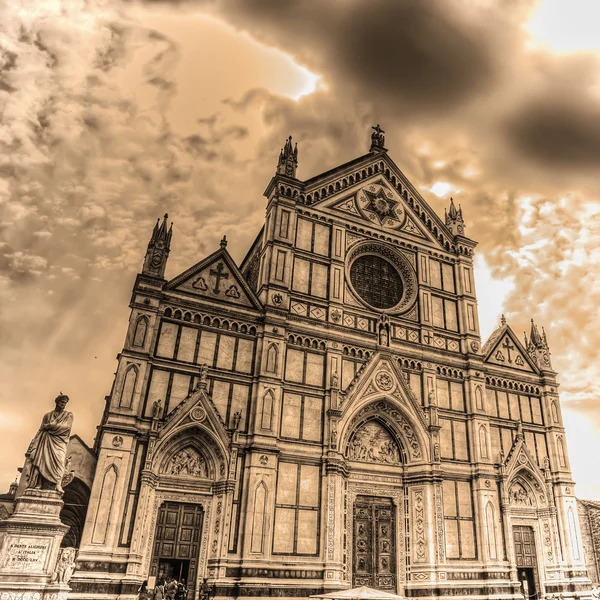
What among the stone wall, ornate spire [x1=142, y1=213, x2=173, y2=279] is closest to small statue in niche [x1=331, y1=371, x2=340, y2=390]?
ornate spire [x1=142, y1=213, x2=173, y2=279]

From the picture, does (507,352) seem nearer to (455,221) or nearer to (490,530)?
(455,221)

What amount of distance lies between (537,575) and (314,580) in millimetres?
11585

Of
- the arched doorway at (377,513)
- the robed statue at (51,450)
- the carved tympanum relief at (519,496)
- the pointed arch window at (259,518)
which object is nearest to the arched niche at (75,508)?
the robed statue at (51,450)

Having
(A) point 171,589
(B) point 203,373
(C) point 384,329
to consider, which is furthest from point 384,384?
(A) point 171,589

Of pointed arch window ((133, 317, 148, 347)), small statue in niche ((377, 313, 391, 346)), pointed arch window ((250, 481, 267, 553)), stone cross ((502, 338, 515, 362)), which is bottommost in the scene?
pointed arch window ((250, 481, 267, 553))

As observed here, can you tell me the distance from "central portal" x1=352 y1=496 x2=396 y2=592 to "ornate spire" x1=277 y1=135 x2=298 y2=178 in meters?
15.9

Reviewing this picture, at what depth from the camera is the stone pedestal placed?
12461 millimetres

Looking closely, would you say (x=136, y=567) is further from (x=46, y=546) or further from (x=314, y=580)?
(x=314, y=580)

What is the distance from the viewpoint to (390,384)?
23766 mm

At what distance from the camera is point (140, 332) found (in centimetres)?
1988

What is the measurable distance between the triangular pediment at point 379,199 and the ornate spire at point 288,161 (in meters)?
1.05

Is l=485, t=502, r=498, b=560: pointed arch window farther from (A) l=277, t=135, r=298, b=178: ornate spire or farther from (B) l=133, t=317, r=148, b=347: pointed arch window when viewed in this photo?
(A) l=277, t=135, r=298, b=178: ornate spire

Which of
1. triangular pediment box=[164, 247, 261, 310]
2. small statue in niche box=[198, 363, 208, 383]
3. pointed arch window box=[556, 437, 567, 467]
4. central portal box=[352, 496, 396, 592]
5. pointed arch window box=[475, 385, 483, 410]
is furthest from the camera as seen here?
pointed arch window box=[556, 437, 567, 467]

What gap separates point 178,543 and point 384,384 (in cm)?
1091
